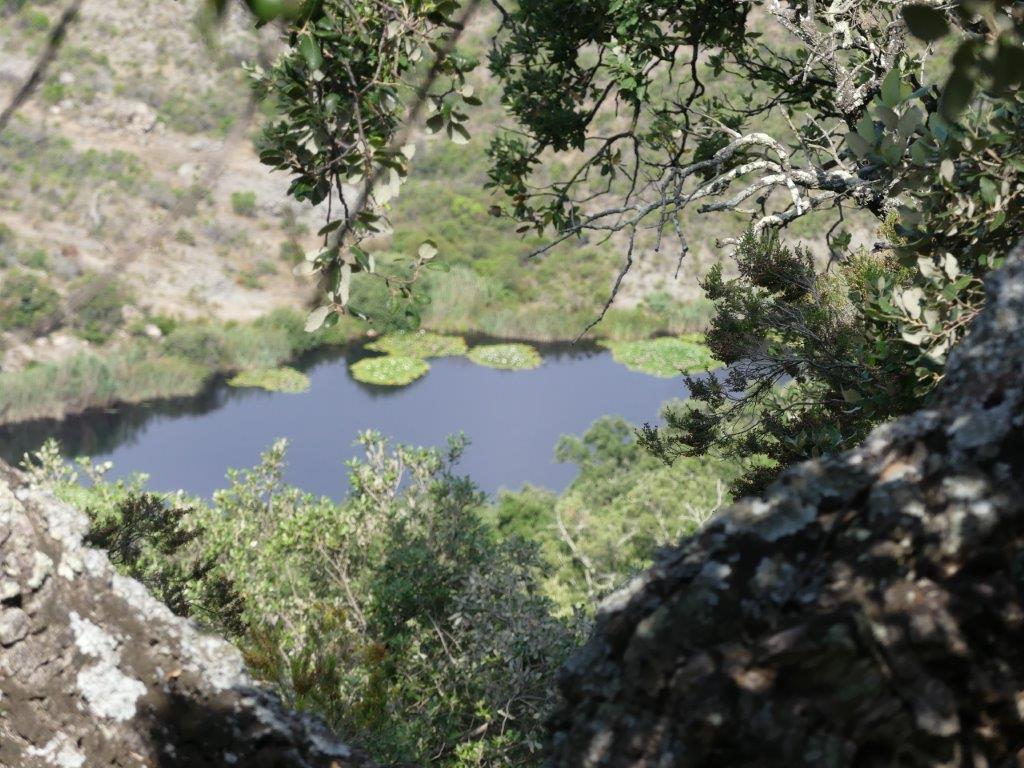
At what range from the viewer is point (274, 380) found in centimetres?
2417

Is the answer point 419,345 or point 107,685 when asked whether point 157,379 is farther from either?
point 107,685

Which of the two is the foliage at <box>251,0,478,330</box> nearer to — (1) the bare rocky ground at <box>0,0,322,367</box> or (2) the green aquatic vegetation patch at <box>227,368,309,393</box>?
(2) the green aquatic vegetation patch at <box>227,368,309,393</box>

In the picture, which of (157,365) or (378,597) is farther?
(157,365)

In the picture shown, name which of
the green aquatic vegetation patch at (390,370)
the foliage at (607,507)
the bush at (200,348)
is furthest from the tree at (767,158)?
the bush at (200,348)

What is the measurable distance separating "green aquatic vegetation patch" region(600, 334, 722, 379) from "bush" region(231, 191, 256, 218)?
12.9m

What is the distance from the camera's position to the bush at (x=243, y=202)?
1264 inches

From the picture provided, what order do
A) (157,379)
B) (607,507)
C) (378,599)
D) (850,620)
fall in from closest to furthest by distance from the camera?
(850,620) < (378,599) < (607,507) < (157,379)

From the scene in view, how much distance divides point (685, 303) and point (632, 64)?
26.9 meters

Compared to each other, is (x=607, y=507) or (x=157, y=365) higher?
(x=157, y=365)

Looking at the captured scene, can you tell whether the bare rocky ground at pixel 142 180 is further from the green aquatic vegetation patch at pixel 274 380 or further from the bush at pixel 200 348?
the bush at pixel 200 348

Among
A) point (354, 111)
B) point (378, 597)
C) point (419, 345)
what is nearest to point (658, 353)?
point (419, 345)

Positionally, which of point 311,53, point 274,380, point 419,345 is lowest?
point 311,53

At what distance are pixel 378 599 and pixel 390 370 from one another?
18.0m

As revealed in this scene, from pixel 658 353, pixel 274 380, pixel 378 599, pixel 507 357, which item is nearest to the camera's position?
pixel 378 599
